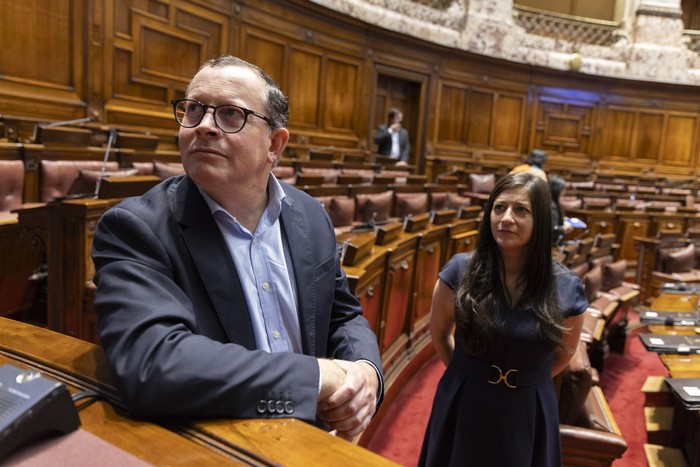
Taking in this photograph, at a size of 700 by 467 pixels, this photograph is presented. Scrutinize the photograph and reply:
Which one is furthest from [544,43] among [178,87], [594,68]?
[178,87]

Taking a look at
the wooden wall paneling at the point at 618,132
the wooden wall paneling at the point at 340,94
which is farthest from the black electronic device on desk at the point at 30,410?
the wooden wall paneling at the point at 618,132

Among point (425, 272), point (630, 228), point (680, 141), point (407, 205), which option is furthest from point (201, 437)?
point (680, 141)

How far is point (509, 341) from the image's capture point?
80 cm

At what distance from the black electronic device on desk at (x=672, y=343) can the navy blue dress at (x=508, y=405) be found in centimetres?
46

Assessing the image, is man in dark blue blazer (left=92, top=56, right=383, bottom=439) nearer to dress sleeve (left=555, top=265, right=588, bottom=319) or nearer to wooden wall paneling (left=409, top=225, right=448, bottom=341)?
dress sleeve (left=555, top=265, right=588, bottom=319)

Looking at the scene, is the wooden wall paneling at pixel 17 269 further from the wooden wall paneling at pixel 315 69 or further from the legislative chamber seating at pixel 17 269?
the wooden wall paneling at pixel 315 69

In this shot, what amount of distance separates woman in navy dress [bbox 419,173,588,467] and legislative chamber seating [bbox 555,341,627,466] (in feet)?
0.49

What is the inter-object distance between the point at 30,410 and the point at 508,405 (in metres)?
0.67

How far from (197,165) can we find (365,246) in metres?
0.66

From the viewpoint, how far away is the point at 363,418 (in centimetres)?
49

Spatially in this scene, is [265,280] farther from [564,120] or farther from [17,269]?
[564,120]

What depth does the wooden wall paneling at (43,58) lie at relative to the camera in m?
2.20

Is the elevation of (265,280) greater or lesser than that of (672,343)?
greater

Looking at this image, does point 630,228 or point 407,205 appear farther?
point 630,228
